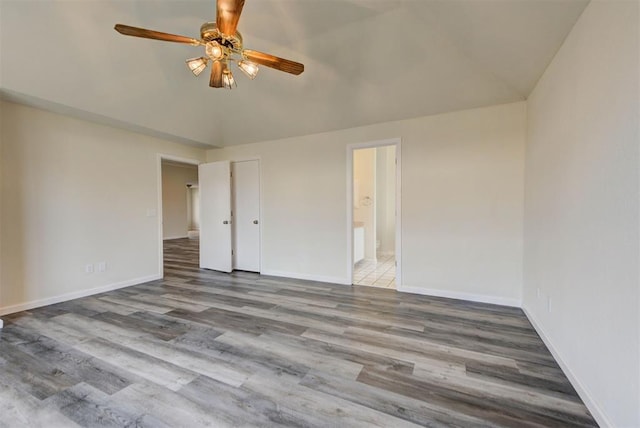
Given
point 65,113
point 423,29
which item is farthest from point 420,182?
point 65,113

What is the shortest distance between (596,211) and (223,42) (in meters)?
2.70

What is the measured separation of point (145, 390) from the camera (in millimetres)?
1736

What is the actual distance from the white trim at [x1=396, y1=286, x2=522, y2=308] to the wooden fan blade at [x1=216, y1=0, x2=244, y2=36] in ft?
11.4

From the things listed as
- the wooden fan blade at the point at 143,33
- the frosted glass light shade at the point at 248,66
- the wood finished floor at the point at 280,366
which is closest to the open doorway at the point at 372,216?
the wood finished floor at the point at 280,366

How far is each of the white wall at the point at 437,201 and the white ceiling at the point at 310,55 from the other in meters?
0.28

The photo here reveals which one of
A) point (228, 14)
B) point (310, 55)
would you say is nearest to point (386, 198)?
point (310, 55)

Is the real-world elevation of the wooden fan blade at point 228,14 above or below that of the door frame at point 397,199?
above

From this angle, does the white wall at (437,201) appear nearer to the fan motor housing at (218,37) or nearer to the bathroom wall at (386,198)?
the fan motor housing at (218,37)

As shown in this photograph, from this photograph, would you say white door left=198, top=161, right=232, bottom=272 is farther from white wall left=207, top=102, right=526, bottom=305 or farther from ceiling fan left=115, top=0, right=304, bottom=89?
ceiling fan left=115, top=0, right=304, bottom=89

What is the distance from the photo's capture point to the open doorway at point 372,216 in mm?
4215

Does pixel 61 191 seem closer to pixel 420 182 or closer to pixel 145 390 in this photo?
pixel 145 390

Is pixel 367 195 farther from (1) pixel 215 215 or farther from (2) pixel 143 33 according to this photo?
(2) pixel 143 33

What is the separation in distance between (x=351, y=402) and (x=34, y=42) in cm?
407

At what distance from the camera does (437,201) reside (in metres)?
3.53
